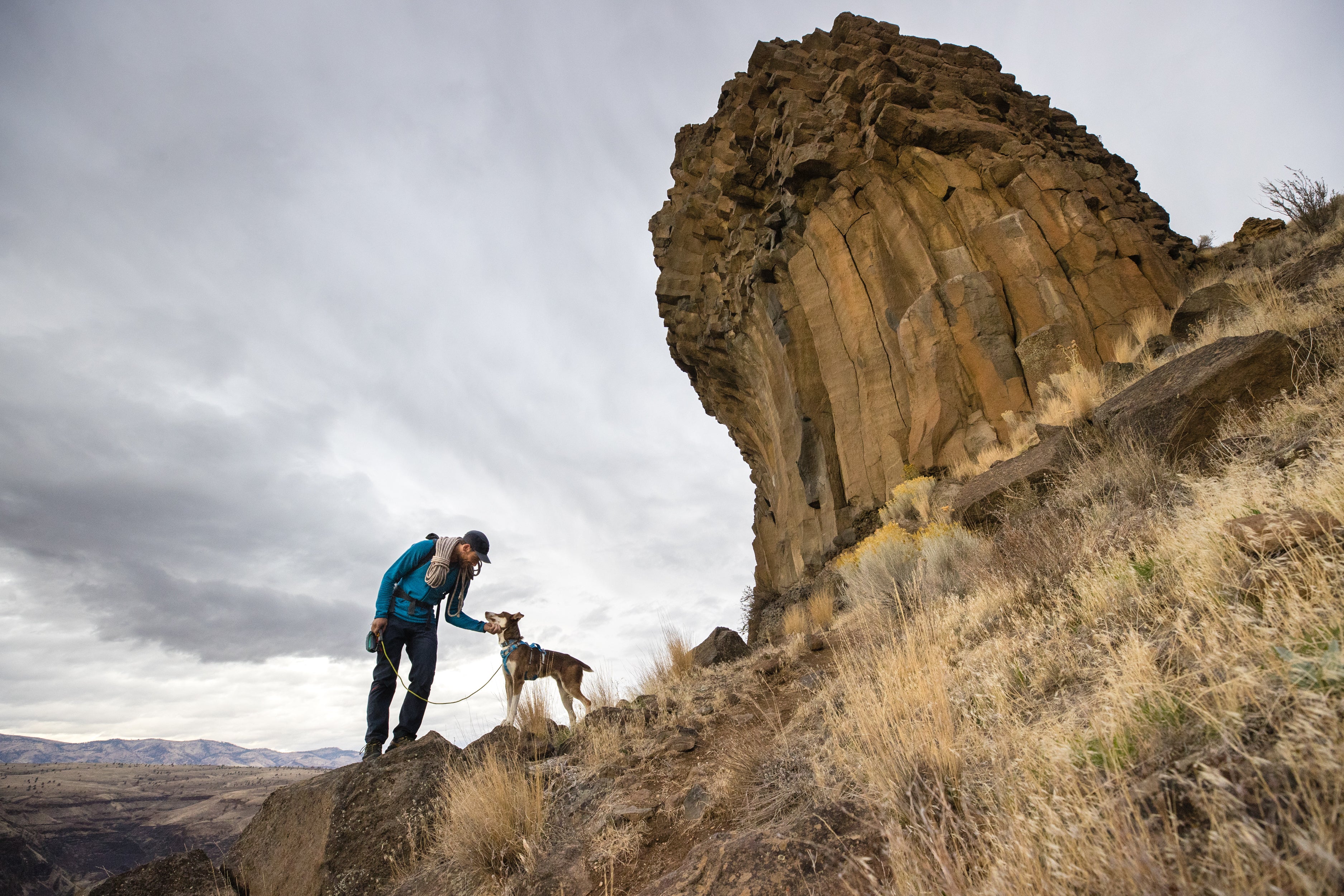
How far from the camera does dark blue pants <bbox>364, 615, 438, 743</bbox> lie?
5.93 meters

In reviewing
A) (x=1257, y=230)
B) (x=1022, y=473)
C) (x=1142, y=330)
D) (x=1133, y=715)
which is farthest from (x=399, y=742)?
(x=1257, y=230)

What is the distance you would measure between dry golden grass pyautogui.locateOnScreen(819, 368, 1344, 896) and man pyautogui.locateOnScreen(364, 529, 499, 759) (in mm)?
4266

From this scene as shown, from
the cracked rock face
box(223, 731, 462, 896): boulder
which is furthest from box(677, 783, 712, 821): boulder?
the cracked rock face

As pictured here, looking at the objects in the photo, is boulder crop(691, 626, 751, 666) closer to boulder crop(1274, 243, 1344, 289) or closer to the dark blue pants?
the dark blue pants

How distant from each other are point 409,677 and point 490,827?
271 cm

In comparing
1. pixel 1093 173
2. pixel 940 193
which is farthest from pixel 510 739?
pixel 1093 173

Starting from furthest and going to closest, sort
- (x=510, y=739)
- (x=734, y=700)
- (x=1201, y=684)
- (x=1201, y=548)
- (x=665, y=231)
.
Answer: (x=665, y=231) < (x=734, y=700) < (x=510, y=739) < (x=1201, y=548) < (x=1201, y=684)

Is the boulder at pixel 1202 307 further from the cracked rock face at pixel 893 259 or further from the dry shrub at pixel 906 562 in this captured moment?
the dry shrub at pixel 906 562

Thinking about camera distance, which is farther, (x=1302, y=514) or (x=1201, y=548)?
(x=1201, y=548)

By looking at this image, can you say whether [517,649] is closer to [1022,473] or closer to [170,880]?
[170,880]

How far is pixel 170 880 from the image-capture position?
16.1 feet

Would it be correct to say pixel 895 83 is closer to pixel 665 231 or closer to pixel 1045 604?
pixel 665 231

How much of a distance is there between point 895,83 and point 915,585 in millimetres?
15348

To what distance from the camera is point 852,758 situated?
3.00m
